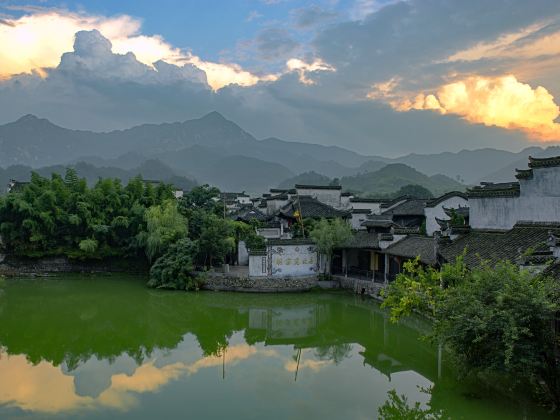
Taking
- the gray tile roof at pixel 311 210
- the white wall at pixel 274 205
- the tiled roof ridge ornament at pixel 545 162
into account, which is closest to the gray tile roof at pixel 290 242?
the gray tile roof at pixel 311 210

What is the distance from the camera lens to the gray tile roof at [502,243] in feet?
35.2

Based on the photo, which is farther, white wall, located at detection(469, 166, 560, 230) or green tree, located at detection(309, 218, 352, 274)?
green tree, located at detection(309, 218, 352, 274)

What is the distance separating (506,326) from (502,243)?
521 cm

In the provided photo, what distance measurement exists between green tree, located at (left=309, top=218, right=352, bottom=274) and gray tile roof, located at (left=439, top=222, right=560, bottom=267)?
579cm

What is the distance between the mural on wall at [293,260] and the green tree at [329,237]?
1.43 feet

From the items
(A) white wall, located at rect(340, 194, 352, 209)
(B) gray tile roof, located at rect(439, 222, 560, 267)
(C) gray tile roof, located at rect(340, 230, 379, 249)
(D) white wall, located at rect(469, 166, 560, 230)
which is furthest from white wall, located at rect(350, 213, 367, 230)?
(B) gray tile roof, located at rect(439, 222, 560, 267)

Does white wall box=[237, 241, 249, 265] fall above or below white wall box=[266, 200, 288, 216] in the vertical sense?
below

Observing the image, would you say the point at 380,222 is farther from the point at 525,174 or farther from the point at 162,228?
the point at 162,228

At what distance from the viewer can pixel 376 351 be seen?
38.0 feet

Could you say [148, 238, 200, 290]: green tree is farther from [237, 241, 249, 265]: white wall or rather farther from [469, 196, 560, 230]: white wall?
[469, 196, 560, 230]: white wall

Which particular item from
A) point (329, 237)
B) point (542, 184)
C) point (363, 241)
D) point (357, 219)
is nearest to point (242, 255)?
point (329, 237)

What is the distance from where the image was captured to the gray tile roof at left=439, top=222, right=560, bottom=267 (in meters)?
10.7

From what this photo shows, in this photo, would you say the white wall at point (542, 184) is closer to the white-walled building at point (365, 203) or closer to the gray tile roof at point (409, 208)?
the gray tile roof at point (409, 208)

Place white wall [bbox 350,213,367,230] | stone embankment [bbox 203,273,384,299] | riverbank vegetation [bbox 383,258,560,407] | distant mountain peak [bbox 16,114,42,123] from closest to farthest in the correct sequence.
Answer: riverbank vegetation [bbox 383,258,560,407] → stone embankment [bbox 203,273,384,299] → white wall [bbox 350,213,367,230] → distant mountain peak [bbox 16,114,42,123]
